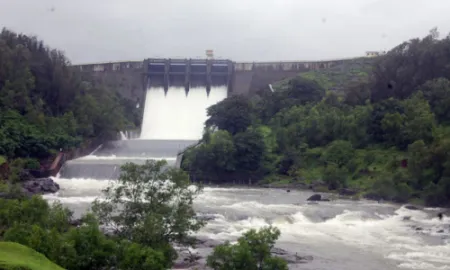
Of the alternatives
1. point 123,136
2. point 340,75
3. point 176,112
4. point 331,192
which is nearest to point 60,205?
point 331,192

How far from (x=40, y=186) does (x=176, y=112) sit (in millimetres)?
33686

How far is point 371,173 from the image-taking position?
47188 mm

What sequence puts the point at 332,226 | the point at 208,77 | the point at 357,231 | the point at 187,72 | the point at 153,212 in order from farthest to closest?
1. the point at 187,72
2. the point at 208,77
3. the point at 332,226
4. the point at 357,231
5. the point at 153,212

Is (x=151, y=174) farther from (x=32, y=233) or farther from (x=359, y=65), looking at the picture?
(x=359, y=65)

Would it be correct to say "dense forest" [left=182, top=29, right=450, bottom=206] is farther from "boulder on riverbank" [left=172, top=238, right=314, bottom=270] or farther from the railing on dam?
"boulder on riverbank" [left=172, top=238, right=314, bottom=270]

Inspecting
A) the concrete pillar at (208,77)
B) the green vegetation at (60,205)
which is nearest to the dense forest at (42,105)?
the green vegetation at (60,205)

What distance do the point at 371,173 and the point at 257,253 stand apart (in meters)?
30.9

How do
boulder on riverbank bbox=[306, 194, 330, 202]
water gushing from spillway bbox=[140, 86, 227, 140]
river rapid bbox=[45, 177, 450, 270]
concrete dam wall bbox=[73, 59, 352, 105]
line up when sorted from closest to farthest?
river rapid bbox=[45, 177, 450, 270] < boulder on riverbank bbox=[306, 194, 330, 202] < water gushing from spillway bbox=[140, 86, 227, 140] < concrete dam wall bbox=[73, 59, 352, 105]

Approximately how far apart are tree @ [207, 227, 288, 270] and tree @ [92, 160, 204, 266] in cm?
172

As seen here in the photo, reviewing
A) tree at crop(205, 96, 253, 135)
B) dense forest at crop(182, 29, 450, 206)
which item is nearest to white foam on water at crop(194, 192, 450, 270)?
dense forest at crop(182, 29, 450, 206)

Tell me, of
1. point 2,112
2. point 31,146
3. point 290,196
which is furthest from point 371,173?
point 2,112

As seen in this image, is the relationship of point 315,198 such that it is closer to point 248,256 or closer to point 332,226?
point 332,226

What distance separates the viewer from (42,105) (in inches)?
2343

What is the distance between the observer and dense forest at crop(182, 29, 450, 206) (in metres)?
42.9
